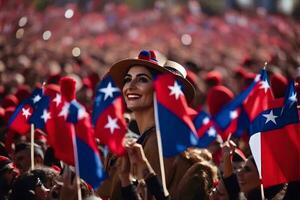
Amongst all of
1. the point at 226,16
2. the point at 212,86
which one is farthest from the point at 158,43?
the point at 212,86

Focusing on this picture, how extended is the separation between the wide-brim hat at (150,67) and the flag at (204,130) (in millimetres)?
1289

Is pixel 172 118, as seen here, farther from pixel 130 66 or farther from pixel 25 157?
pixel 25 157

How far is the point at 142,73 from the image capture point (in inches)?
513

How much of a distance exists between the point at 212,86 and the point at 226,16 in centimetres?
2200

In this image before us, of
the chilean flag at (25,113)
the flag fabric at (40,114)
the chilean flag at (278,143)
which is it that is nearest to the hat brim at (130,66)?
the chilean flag at (278,143)

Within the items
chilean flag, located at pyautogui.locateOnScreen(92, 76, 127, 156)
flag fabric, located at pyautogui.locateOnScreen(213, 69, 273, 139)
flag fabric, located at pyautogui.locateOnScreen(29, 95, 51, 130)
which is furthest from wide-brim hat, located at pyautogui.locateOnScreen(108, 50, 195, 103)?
flag fabric, located at pyautogui.locateOnScreen(29, 95, 51, 130)

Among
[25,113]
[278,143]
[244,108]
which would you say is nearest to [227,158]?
[278,143]

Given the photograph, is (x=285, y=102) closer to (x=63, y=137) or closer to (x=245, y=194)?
(x=245, y=194)

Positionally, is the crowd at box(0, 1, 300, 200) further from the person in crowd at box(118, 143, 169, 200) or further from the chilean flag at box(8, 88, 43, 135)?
the chilean flag at box(8, 88, 43, 135)

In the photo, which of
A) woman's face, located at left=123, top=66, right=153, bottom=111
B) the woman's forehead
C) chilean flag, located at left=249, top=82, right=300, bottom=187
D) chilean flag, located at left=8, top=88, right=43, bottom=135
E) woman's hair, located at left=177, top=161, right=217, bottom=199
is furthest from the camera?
chilean flag, located at left=8, top=88, right=43, bottom=135

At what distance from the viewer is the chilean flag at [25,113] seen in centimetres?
1501

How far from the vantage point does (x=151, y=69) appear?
1304 centimetres

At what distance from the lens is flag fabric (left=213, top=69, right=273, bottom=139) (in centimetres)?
1360

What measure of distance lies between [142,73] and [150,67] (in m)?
0.08
